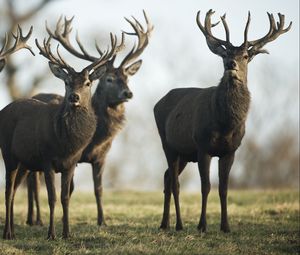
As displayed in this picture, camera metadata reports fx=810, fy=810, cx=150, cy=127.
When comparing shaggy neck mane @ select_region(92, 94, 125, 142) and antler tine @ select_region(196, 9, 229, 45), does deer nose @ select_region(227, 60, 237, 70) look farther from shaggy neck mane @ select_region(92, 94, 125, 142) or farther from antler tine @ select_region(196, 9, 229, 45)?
shaggy neck mane @ select_region(92, 94, 125, 142)

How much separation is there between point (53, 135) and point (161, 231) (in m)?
2.29

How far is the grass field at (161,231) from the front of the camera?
1064 centimetres

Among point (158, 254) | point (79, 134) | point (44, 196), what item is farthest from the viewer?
point (44, 196)

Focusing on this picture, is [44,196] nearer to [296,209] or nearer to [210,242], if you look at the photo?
[296,209]

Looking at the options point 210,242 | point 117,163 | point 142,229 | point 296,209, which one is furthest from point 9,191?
point 117,163

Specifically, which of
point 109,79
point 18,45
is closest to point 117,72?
point 109,79

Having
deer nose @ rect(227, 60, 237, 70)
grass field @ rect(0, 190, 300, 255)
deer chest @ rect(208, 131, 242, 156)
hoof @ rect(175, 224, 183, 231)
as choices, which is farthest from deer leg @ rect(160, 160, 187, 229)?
deer nose @ rect(227, 60, 237, 70)

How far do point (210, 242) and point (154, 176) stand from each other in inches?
1111

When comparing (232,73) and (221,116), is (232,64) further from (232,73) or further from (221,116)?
(221,116)

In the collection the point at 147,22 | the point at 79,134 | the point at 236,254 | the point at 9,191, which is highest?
the point at 147,22

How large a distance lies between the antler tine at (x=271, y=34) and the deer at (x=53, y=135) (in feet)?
8.00

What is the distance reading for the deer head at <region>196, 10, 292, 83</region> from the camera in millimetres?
12211

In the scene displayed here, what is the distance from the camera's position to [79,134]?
12.2 meters

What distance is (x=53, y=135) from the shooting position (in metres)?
12.1
